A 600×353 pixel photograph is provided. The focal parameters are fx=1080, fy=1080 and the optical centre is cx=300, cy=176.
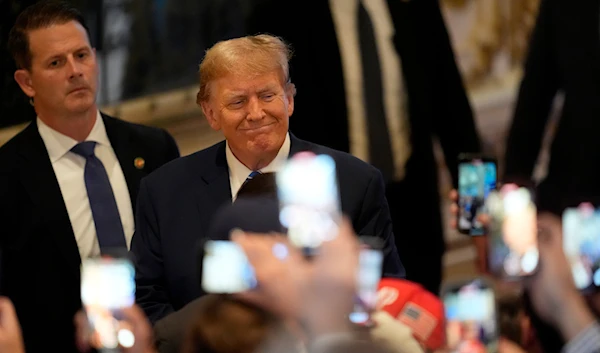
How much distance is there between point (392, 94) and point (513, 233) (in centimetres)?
183

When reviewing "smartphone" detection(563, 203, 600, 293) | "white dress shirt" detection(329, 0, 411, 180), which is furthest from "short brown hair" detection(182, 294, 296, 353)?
"white dress shirt" detection(329, 0, 411, 180)

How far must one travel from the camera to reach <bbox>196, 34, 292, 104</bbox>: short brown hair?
7.77ft

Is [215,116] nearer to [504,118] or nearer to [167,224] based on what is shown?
[167,224]

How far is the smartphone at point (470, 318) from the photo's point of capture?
172 cm

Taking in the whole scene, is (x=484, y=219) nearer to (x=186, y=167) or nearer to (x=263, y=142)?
(x=263, y=142)

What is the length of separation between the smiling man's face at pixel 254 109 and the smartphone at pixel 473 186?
0.51m

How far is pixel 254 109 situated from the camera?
2391 millimetres

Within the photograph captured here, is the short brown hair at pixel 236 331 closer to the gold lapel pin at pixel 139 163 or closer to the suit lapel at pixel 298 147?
the suit lapel at pixel 298 147

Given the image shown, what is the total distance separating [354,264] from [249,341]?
0.57ft

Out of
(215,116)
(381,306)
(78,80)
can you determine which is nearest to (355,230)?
(215,116)

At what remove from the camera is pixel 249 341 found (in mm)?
1429

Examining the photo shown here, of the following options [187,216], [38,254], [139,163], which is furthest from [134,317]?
[139,163]

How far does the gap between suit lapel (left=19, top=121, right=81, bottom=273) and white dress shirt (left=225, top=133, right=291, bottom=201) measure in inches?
21.5

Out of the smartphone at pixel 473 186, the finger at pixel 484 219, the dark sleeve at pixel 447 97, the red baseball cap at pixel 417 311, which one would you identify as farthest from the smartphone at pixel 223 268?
the dark sleeve at pixel 447 97
